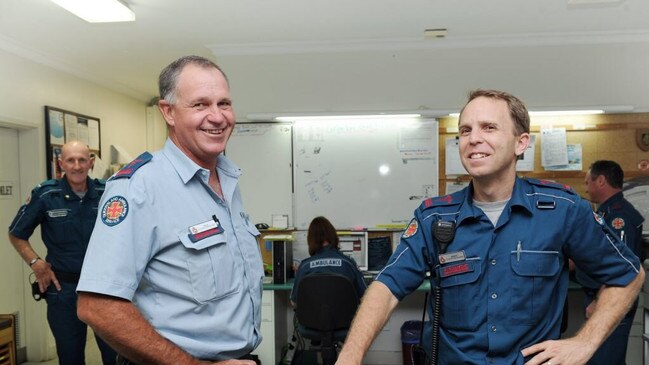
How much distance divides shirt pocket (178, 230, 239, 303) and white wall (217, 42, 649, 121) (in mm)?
3004

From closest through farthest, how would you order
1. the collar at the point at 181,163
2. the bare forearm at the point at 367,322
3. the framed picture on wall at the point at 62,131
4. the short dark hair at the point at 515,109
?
the bare forearm at the point at 367,322 < the collar at the point at 181,163 < the short dark hair at the point at 515,109 < the framed picture on wall at the point at 62,131

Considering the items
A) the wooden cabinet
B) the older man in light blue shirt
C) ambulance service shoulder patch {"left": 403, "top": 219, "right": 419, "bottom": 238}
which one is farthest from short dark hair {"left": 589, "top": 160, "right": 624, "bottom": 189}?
the wooden cabinet

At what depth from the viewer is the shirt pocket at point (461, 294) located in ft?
4.13

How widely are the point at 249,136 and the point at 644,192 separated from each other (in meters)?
3.62

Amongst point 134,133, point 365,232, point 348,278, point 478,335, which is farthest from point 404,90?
point 134,133

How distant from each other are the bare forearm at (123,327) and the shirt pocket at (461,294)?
0.79 metres

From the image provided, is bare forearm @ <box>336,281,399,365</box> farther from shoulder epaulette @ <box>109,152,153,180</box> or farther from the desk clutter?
the desk clutter

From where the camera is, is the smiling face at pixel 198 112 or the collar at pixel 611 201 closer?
the smiling face at pixel 198 112

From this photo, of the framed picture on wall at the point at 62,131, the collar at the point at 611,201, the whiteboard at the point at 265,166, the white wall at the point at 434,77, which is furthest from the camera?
the framed picture on wall at the point at 62,131

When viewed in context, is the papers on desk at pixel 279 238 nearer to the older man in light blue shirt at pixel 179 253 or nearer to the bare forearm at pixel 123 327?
the older man in light blue shirt at pixel 179 253

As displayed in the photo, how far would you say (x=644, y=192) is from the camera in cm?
385

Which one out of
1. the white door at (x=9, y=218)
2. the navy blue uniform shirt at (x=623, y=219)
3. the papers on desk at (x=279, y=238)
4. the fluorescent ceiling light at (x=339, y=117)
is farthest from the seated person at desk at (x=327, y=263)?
the white door at (x=9, y=218)

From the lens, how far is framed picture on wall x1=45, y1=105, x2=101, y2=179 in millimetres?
4258

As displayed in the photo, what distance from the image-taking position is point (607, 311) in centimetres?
129
